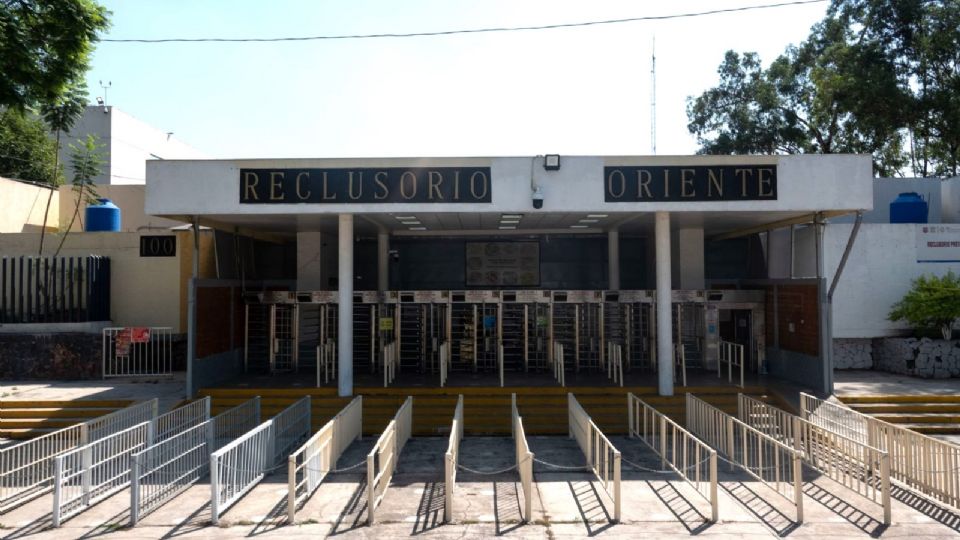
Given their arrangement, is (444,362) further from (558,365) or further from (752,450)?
(752,450)

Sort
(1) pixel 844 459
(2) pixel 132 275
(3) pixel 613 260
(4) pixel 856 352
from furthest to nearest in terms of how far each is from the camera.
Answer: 1. (2) pixel 132 275
2. (3) pixel 613 260
3. (4) pixel 856 352
4. (1) pixel 844 459

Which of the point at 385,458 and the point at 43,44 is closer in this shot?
the point at 385,458

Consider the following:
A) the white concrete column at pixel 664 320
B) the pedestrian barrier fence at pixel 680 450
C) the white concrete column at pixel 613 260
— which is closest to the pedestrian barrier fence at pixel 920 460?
the pedestrian barrier fence at pixel 680 450

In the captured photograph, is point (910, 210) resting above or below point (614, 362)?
above

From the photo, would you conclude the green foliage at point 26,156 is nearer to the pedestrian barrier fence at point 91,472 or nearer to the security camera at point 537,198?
the pedestrian barrier fence at point 91,472

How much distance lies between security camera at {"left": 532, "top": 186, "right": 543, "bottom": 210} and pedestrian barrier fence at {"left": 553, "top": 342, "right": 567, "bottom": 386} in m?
4.24

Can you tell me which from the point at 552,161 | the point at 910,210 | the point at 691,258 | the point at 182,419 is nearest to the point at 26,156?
the point at 182,419

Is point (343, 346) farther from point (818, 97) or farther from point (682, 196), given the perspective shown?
point (818, 97)

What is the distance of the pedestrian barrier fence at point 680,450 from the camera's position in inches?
356

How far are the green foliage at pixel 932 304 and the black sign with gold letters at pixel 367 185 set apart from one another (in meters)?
14.0

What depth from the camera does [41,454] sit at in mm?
11555

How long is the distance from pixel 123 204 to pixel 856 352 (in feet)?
99.9

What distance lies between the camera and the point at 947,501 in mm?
9500

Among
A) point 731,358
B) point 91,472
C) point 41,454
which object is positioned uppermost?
point 731,358
